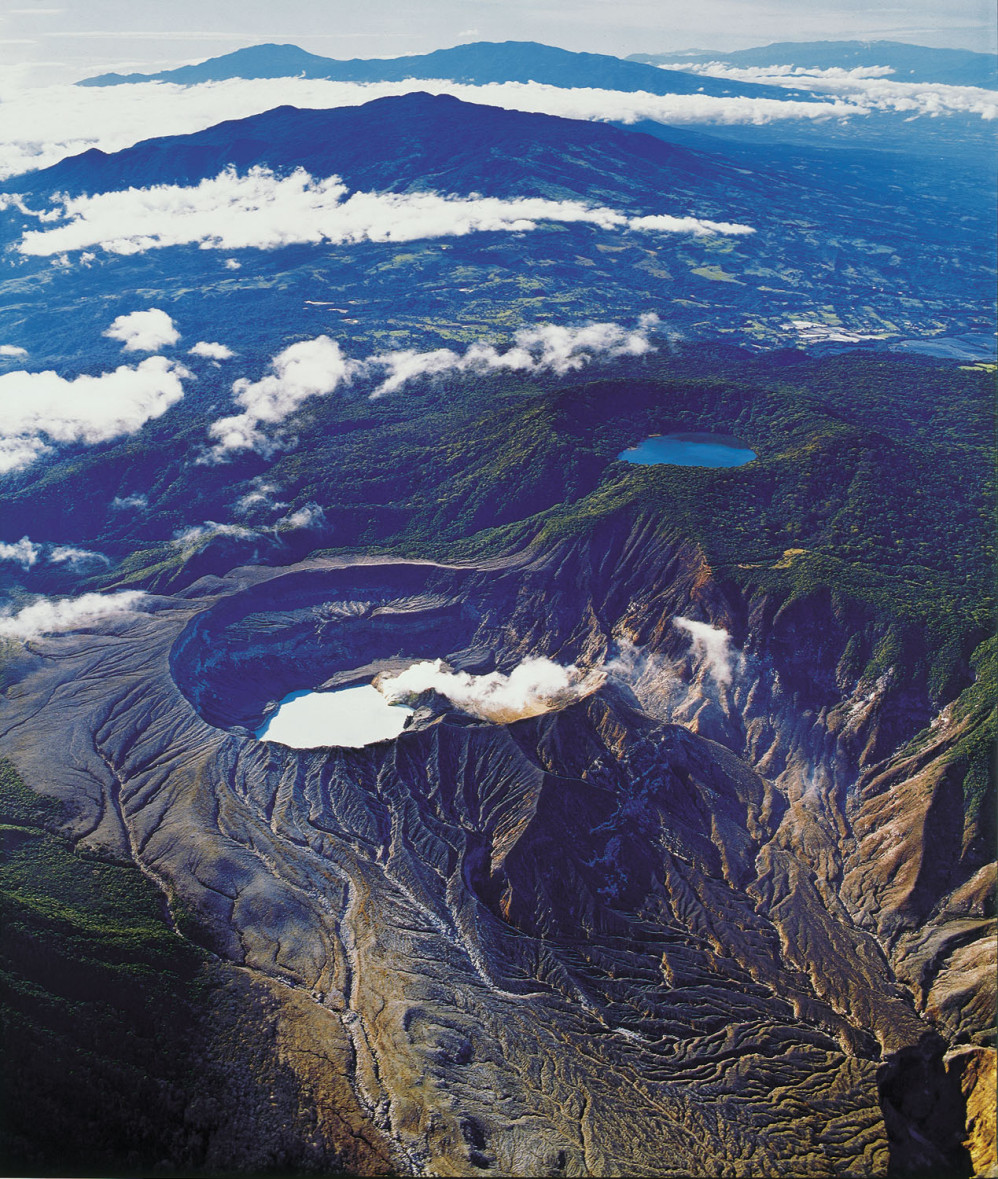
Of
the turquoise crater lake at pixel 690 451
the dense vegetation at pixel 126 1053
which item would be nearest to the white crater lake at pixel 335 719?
the dense vegetation at pixel 126 1053

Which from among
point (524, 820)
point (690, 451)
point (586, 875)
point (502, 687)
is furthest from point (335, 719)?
point (690, 451)

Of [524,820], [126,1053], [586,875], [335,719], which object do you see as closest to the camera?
[126,1053]

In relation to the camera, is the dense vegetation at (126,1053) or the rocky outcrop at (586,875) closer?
the dense vegetation at (126,1053)

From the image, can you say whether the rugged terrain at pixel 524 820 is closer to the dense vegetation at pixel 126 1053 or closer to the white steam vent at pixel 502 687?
the dense vegetation at pixel 126 1053

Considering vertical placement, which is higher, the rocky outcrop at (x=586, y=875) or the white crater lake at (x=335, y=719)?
the rocky outcrop at (x=586, y=875)

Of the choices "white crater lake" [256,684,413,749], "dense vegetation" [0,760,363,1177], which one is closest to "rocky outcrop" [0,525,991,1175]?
"white crater lake" [256,684,413,749]

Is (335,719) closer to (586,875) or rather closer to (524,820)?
(524,820)

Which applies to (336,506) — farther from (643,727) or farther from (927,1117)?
(927,1117)
